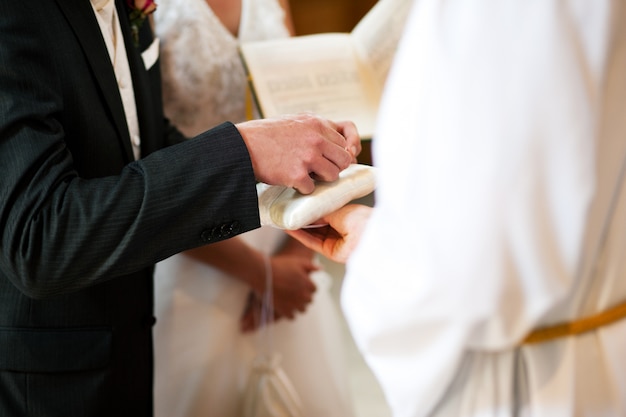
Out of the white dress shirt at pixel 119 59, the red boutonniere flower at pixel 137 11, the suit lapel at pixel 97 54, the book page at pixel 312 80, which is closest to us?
the suit lapel at pixel 97 54

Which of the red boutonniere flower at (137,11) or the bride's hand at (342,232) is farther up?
the red boutonniere flower at (137,11)

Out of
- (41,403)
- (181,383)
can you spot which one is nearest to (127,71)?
(41,403)

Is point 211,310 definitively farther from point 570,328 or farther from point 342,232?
point 570,328

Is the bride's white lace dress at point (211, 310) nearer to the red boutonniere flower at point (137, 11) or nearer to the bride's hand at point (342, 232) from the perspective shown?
the red boutonniere flower at point (137, 11)

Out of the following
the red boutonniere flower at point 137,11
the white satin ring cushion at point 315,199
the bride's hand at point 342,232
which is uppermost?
the red boutonniere flower at point 137,11

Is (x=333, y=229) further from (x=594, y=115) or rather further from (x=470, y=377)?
(x=594, y=115)

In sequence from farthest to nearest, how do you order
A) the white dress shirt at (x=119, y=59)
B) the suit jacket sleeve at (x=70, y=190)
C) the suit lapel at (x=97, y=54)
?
1. the white dress shirt at (x=119, y=59)
2. the suit lapel at (x=97, y=54)
3. the suit jacket sleeve at (x=70, y=190)

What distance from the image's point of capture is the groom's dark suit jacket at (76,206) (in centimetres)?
125

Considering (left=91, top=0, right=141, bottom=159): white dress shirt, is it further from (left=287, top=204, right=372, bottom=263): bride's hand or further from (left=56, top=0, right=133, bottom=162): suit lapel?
(left=287, top=204, right=372, bottom=263): bride's hand

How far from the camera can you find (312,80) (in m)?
2.07

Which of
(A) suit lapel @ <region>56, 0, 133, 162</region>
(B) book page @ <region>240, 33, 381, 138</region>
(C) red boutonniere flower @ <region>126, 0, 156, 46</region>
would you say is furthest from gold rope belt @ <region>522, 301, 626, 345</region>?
(C) red boutonniere flower @ <region>126, 0, 156, 46</region>

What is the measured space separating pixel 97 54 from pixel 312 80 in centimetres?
75

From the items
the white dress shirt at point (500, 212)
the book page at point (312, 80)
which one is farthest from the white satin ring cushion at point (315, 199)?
the book page at point (312, 80)

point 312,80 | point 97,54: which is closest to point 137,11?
point 97,54
